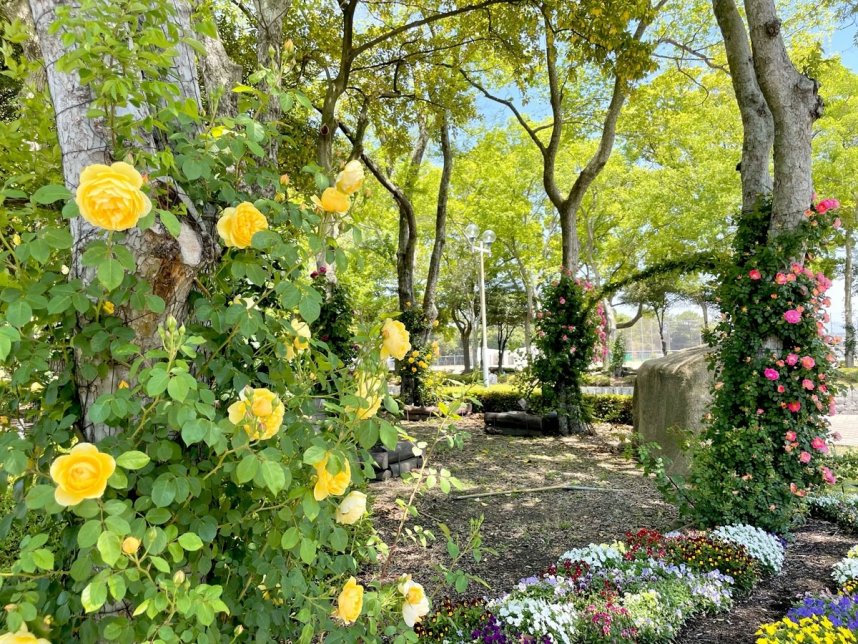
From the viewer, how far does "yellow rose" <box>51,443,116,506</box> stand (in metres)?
0.85

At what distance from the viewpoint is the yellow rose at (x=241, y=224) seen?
3.70 feet

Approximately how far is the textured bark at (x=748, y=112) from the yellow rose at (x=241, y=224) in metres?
5.38

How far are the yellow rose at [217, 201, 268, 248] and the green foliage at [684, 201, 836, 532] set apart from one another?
168 inches

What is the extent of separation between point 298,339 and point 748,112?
590cm

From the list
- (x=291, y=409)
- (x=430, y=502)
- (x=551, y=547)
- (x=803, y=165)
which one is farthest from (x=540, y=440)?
(x=291, y=409)

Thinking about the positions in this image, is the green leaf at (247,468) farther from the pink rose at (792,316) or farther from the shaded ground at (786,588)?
the pink rose at (792,316)

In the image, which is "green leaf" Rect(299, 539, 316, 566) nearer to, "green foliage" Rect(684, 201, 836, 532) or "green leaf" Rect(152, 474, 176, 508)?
"green leaf" Rect(152, 474, 176, 508)

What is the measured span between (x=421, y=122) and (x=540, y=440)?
21.2 feet

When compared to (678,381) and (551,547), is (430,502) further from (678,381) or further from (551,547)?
(678,381)

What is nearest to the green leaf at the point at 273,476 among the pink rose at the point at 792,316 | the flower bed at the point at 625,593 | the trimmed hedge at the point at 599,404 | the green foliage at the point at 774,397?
the flower bed at the point at 625,593

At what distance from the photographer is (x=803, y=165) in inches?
175

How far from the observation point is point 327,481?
1127mm

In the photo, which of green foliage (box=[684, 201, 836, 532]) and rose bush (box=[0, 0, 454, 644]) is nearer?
rose bush (box=[0, 0, 454, 644])

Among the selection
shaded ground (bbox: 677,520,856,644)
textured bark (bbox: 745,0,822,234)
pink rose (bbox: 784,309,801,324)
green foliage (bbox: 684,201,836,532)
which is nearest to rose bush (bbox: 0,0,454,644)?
shaded ground (bbox: 677,520,856,644)
